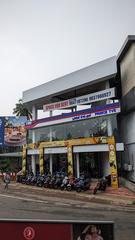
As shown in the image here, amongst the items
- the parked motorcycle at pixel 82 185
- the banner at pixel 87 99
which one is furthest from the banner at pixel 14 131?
the parked motorcycle at pixel 82 185

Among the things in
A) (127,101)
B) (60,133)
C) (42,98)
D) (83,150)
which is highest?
(42,98)

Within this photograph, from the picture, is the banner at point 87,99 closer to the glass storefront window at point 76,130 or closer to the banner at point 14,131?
the glass storefront window at point 76,130

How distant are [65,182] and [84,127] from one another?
6.32 m

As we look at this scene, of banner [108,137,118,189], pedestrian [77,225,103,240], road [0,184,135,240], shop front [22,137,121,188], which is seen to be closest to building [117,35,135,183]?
shop front [22,137,121,188]

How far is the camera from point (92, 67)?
29.2 m

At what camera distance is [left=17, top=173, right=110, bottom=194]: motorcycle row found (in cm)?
2214

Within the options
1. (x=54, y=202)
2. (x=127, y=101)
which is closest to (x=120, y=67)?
(x=127, y=101)

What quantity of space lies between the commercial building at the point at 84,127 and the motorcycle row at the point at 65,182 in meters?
2.01

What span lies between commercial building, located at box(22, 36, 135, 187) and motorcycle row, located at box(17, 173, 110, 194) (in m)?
2.01

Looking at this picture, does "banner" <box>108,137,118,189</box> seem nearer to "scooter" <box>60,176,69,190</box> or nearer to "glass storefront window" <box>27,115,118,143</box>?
"glass storefront window" <box>27,115,118,143</box>

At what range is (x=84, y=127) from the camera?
28547 mm

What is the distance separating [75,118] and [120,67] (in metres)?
6.93

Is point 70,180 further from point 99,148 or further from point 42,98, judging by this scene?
point 42,98

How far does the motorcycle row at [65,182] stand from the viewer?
22141 mm
